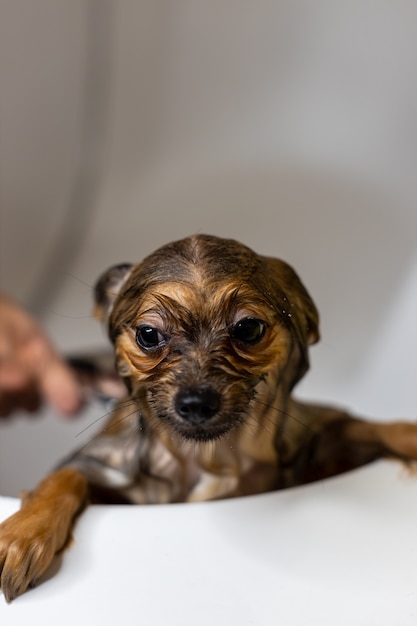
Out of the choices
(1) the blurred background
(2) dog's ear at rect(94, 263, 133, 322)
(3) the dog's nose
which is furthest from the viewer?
(1) the blurred background

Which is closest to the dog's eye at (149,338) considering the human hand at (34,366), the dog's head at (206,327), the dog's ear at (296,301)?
the dog's head at (206,327)

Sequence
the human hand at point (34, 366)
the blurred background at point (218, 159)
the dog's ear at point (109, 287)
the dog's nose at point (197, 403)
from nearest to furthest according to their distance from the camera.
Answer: the dog's nose at point (197, 403)
the dog's ear at point (109, 287)
the blurred background at point (218, 159)
the human hand at point (34, 366)

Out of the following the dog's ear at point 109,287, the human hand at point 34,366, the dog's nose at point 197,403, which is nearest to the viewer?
the dog's nose at point 197,403

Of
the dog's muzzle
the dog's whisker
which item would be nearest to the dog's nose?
the dog's muzzle

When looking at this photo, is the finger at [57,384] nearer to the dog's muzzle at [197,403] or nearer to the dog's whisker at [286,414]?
the dog's whisker at [286,414]

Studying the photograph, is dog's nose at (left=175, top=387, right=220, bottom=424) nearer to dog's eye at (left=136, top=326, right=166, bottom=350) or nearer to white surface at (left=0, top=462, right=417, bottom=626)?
dog's eye at (left=136, top=326, right=166, bottom=350)

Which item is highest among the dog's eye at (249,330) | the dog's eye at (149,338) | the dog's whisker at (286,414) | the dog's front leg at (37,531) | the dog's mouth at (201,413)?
the dog's eye at (249,330)

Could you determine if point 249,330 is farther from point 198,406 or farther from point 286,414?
point 286,414

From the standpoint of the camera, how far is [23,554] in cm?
92

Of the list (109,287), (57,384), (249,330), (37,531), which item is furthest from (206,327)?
(57,384)

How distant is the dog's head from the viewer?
2.85 ft

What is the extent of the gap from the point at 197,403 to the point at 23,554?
27 centimetres

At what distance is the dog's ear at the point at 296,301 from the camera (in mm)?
939

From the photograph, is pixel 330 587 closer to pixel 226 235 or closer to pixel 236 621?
pixel 236 621
